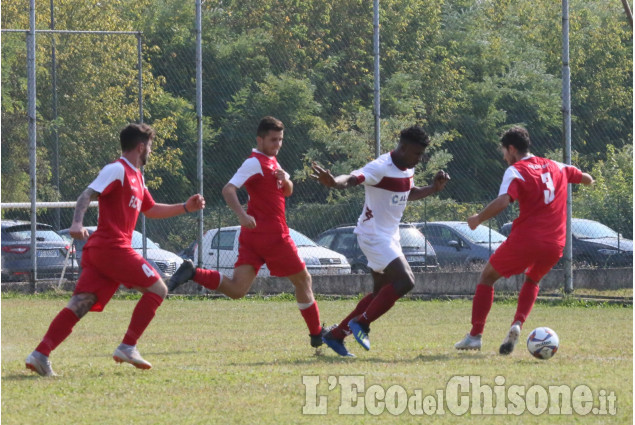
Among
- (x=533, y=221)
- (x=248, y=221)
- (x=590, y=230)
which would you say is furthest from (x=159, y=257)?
(x=533, y=221)

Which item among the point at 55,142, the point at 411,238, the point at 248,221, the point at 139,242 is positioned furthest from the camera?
the point at 55,142

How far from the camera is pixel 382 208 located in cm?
966

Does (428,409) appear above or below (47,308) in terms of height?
above

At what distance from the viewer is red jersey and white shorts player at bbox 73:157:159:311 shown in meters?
8.15

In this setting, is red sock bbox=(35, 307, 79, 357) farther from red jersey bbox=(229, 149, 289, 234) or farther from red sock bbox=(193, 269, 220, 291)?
red jersey bbox=(229, 149, 289, 234)

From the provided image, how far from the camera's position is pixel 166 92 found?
29.5m

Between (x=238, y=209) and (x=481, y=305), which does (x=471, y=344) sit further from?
(x=238, y=209)

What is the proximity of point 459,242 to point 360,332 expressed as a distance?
13.1 metres

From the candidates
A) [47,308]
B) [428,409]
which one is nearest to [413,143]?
[428,409]

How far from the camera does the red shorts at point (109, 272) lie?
816cm

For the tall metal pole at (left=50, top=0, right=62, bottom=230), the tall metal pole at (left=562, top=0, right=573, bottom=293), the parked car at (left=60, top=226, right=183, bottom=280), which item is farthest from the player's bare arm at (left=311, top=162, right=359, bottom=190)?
the tall metal pole at (left=50, top=0, right=62, bottom=230)

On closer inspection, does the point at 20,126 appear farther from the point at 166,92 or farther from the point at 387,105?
the point at 387,105

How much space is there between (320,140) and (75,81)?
27.6 ft

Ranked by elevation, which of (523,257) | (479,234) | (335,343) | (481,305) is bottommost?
(479,234)
